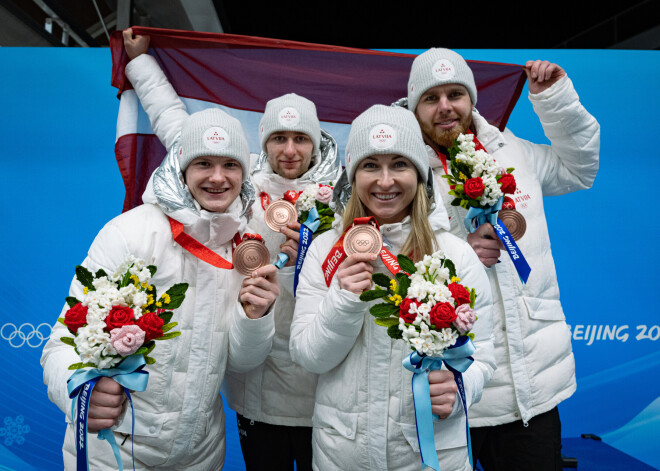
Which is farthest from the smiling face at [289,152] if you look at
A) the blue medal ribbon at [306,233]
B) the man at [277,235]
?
the blue medal ribbon at [306,233]

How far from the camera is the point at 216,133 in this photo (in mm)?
1989

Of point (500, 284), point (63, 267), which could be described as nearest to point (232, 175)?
point (500, 284)

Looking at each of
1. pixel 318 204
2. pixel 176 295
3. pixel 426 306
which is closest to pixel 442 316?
pixel 426 306

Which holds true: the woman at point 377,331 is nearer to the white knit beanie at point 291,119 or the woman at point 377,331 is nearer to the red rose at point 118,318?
Result: the red rose at point 118,318

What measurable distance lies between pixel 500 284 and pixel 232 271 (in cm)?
114

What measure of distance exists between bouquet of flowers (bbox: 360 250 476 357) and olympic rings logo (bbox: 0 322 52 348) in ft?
12.7

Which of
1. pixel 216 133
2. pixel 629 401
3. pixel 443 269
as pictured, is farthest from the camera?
pixel 629 401

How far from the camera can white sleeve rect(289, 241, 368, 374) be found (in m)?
1.58

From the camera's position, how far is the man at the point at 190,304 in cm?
179

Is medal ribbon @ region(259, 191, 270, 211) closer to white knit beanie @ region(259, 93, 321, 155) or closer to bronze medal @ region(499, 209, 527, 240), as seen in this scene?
white knit beanie @ region(259, 93, 321, 155)

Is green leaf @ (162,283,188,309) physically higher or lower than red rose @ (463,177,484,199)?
lower

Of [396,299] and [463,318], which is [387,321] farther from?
[463,318]

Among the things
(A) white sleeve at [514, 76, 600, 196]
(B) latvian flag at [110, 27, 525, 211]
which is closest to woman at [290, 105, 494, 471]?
(A) white sleeve at [514, 76, 600, 196]

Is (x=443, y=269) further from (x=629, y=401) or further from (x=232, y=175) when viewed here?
(x=629, y=401)
